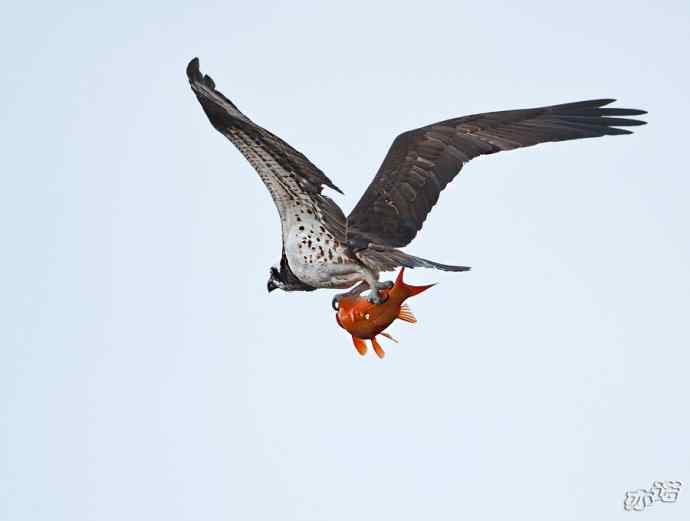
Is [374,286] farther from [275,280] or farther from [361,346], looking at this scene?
[275,280]

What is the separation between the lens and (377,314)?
11.6 m

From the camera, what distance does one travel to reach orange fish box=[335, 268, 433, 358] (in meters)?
11.6

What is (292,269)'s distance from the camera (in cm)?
1294

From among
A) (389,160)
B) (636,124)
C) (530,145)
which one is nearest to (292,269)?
(389,160)

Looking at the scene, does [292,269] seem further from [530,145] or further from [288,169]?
[530,145]

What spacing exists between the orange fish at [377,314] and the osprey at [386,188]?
203mm

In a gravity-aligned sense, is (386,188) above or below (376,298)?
above

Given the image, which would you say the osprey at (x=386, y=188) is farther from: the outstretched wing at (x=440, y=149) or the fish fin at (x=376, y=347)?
the fish fin at (x=376, y=347)

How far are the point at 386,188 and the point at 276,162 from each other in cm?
166

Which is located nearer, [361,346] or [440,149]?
[361,346]

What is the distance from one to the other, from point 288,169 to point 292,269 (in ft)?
3.77

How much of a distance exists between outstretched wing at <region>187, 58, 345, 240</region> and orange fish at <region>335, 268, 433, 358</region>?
0.91m

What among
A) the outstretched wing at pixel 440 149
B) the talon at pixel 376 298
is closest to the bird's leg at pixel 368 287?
the talon at pixel 376 298

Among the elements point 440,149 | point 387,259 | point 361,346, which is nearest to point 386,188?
point 440,149
